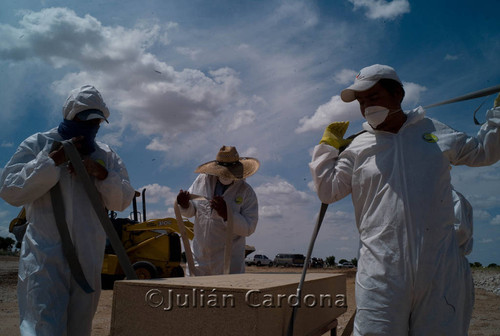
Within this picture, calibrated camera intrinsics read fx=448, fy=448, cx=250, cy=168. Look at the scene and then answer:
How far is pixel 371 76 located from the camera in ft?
7.13

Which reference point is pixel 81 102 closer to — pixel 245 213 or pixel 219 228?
pixel 219 228

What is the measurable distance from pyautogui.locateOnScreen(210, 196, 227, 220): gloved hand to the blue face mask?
1.23 m

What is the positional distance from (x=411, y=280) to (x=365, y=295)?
0.21m

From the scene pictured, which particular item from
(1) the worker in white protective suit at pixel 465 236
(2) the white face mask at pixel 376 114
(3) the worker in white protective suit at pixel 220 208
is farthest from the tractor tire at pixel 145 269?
(2) the white face mask at pixel 376 114

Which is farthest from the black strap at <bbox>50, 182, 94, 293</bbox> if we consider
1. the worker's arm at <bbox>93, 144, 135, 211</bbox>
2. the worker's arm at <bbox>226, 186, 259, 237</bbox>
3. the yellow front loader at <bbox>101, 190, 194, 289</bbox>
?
the yellow front loader at <bbox>101, 190, 194, 289</bbox>

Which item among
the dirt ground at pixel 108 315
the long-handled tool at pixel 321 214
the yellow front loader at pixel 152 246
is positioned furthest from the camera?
the yellow front loader at pixel 152 246

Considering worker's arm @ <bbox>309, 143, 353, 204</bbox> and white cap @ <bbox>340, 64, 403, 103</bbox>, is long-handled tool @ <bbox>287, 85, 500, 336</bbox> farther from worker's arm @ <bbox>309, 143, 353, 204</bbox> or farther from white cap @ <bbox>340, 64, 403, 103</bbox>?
white cap @ <bbox>340, 64, 403, 103</bbox>

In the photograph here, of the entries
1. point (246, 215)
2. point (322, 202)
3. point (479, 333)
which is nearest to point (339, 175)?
point (322, 202)

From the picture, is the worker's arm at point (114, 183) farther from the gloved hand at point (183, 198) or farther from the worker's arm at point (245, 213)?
the worker's arm at point (245, 213)

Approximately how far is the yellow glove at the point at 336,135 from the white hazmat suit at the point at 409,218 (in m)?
0.12

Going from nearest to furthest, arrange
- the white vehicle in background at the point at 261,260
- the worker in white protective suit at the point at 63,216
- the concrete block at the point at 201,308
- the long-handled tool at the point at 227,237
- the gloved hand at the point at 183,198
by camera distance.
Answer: the concrete block at the point at 201,308 → the worker in white protective suit at the point at 63,216 → the long-handled tool at the point at 227,237 → the gloved hand at the point at 183,198 → the white vehicle in background at the point at 261,260

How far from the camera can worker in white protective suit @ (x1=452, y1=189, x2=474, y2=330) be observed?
7.12 feet

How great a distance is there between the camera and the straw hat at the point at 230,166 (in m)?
4.16

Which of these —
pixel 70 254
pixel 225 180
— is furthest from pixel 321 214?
pixel 225 180
